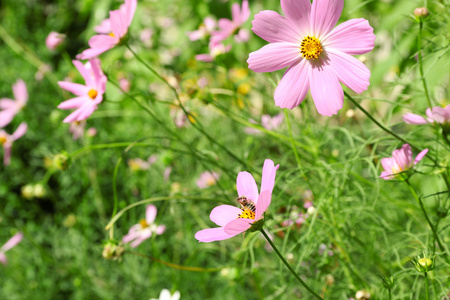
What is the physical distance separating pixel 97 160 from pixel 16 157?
0.36 metres

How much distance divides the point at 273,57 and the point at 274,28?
0.03m

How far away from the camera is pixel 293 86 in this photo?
38cm

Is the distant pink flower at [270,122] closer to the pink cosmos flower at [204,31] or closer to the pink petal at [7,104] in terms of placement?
the pink cosmos flower at [204,31]

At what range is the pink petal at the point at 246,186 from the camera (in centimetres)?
38

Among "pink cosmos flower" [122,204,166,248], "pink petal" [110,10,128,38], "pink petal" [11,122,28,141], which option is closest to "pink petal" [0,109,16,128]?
"pink petal" [11,122,28,141]

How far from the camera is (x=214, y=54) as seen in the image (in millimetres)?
763

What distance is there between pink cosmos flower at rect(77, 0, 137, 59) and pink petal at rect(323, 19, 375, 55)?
26cm

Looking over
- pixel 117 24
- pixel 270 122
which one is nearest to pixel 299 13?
pixel 117 24

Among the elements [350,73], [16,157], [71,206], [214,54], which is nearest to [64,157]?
[214,54]

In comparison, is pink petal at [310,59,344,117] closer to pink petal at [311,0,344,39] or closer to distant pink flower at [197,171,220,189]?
pink petal at [311,0,344,39]

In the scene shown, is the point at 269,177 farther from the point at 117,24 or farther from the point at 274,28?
the point at 117,24

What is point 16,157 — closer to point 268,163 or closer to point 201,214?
point 201,214

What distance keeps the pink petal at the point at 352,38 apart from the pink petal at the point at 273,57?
1.3 inches

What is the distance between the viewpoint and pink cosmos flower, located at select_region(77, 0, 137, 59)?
524 millimetres
